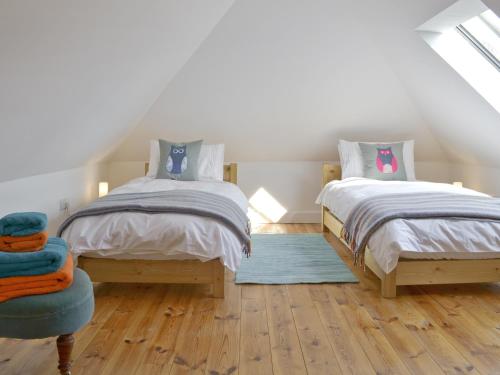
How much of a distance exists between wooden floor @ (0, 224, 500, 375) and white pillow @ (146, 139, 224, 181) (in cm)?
166

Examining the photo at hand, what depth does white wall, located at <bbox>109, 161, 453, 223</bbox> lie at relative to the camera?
17.7 feet

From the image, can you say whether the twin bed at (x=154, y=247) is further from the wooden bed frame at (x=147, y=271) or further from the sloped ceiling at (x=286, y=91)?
the sloped ceiling at (x=286, y=91)

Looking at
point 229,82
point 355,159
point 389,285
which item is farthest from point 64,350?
point 355,159

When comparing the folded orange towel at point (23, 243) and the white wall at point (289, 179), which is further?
the white wall at point (289, 179)

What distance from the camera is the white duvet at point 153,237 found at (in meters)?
2.71

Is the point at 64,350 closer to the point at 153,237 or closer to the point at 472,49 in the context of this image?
the point at 153,237

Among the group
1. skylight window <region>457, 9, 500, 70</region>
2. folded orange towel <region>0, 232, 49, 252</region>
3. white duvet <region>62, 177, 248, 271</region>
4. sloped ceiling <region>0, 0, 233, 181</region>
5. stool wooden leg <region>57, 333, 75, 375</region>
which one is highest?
skylight window <region>457, 9, 500, 70</region>

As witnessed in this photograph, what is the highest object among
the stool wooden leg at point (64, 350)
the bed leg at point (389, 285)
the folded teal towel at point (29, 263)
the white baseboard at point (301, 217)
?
the folded teal towel at point (29, 263)

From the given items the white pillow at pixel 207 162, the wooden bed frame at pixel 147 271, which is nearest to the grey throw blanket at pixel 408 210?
the wooden bed frame at pixel 147 271

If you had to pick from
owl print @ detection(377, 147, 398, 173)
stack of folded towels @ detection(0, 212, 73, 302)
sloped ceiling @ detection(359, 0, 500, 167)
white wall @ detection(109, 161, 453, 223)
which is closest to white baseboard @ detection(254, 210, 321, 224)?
white wall @ detection(109, 161, 453, 223)

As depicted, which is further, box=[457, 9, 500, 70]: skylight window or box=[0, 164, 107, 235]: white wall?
box=[457, 9, 500, 70]: skylight window

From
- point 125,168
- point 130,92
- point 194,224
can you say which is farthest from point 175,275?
point 125,168

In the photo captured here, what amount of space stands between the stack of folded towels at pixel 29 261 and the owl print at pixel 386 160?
3503 mm

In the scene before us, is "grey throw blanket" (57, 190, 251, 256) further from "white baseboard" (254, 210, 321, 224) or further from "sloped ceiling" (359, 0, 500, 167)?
"white baseboard" (254, 210, 321, 224)
